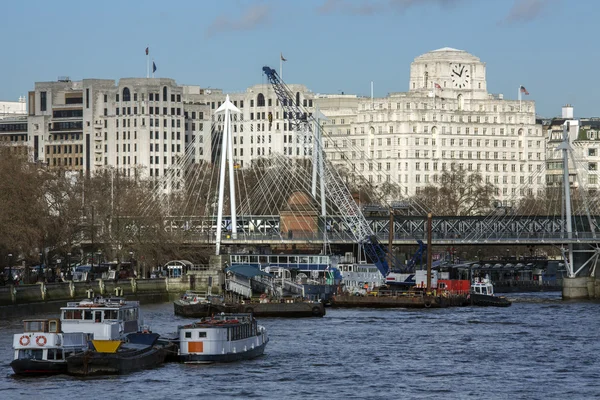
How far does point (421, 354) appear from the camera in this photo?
105 meters

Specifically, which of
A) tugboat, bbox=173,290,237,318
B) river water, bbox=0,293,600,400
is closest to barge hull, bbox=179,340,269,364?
river water, bbox=0,293,600,400

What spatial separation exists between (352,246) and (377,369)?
95726mm

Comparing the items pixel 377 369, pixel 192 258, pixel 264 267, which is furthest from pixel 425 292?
pixel 377 369

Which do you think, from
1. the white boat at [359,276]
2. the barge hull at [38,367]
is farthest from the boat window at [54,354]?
the white boat at [359,276]

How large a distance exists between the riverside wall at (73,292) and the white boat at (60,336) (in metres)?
32.0

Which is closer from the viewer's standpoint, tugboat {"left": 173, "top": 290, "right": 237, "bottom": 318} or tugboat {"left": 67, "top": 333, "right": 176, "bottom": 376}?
tugboat {"left": 67, "top": 333, "right": 176, "bottom": 376}

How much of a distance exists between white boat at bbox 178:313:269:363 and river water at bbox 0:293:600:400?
2.67ft

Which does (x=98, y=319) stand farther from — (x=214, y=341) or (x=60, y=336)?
(x=214, y=341)

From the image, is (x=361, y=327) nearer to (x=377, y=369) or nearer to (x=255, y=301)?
(x=255, y=301)

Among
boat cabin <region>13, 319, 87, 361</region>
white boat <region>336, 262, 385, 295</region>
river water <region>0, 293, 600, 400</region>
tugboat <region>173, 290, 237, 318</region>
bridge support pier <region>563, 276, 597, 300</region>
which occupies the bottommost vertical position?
river water <region>0, 293, 600, 400</region>

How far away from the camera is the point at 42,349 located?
90875mm

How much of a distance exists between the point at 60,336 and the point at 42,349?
122cm

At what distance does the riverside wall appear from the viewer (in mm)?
130875

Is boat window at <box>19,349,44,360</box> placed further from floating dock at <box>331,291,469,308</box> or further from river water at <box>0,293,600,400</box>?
floating dock at <box>331,291,469,308</box>
